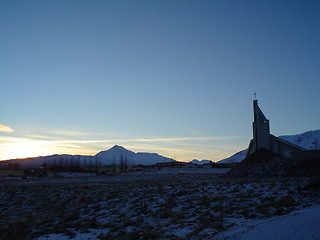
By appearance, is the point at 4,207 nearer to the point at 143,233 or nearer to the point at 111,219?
the point at 111,219

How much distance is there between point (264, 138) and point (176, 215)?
33.3 metres

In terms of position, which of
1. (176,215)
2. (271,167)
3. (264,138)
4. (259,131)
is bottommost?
(176,215)

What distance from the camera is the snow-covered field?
30.5ft

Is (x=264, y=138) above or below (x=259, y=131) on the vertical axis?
below

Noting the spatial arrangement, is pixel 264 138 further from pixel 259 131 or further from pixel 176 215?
pixel 176 215

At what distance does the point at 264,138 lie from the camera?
42906mm

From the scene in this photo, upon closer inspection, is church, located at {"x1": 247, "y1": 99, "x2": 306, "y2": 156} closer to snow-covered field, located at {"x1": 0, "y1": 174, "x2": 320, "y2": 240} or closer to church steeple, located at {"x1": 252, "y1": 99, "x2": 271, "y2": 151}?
church steeple, located at {"x1": 252, "y1": 99, "x2": 271, "y2": 151}

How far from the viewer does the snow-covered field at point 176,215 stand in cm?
930

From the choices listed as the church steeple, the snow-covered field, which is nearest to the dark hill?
the church steeple

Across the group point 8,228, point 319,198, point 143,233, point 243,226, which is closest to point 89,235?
point 143,233

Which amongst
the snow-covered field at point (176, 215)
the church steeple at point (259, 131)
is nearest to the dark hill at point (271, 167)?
the church steeple at point (259, 131)

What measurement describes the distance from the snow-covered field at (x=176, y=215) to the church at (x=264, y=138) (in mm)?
27011

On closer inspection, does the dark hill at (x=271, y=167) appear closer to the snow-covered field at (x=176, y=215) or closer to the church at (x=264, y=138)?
the church at (x=264, y=138)

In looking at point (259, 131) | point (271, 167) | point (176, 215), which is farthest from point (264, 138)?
point (176, 215)
